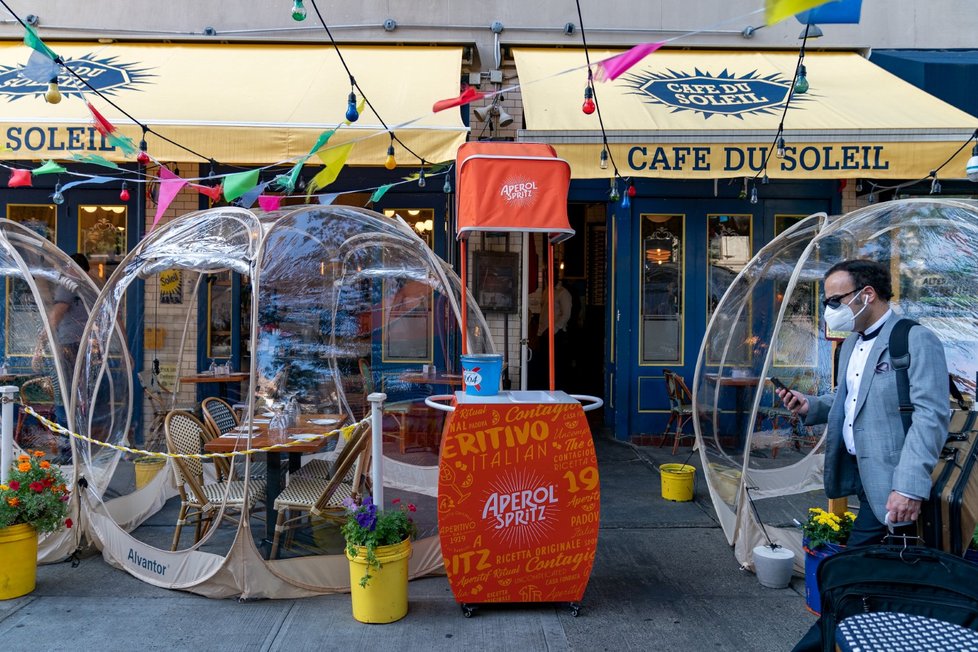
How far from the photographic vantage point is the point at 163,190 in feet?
19.2

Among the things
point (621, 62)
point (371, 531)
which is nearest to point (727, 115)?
point (621, 62)

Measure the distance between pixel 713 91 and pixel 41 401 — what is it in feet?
23.6

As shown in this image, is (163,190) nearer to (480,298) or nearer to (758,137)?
(480,298)

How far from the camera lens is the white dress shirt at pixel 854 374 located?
Result: 3348 millimetres

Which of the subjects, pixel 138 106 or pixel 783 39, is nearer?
pixel 138 106

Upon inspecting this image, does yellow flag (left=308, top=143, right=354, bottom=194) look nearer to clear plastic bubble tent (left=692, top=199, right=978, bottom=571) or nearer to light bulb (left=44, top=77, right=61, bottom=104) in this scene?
light bulb (left=44, top=77, right=61, bottom=104)

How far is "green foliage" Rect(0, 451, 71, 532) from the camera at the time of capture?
4426mm

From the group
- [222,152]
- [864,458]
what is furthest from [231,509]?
[864,458]

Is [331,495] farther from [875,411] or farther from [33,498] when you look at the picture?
[875,411]

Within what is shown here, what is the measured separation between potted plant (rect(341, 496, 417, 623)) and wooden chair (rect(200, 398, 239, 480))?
177 cm

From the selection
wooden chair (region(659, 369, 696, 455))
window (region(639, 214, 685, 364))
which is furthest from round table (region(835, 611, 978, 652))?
window (region(639, 214, 685, 364))

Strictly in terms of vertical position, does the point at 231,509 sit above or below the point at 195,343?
below

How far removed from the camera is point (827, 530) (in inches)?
161

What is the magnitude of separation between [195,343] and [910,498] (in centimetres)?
771
